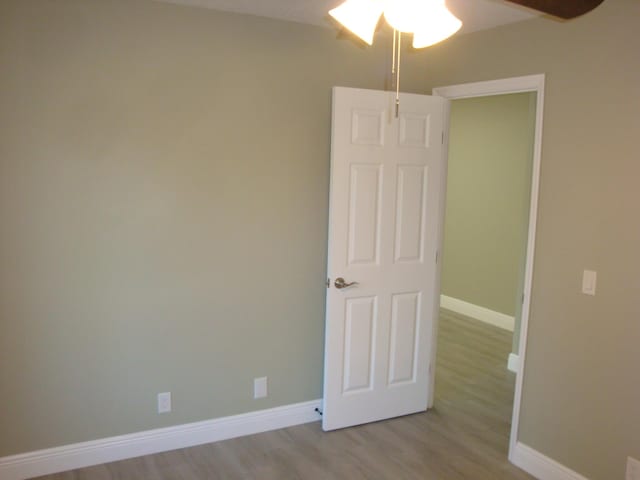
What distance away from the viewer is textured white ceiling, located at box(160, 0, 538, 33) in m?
2.59

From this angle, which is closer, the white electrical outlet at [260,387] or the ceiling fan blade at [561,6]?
the ceiling fan blade at [561,6]

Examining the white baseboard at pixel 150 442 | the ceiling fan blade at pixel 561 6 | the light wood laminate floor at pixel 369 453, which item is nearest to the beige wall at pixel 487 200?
the light wood laminate floor at pixel 369 453

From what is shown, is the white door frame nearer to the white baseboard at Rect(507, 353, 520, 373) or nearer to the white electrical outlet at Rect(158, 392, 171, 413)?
the white baseboard at Rect(507, 353, 520, 373)

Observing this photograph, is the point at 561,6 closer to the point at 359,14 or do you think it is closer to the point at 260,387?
the point at 359,14

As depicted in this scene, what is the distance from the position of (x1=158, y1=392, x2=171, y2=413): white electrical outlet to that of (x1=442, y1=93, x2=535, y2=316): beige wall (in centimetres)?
344

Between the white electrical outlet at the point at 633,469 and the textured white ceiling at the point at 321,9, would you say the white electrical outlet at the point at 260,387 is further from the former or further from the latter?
the textured white ceiling at the point at 321,9

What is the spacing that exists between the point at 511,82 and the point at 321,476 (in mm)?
2446

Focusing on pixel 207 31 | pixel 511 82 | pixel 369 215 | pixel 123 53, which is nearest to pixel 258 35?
pixel 207 31

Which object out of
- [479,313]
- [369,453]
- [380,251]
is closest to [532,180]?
[380,251]

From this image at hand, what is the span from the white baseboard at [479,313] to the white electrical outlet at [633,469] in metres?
Answer: 2.94

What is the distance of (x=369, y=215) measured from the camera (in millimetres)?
3152

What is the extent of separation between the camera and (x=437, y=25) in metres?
1.70

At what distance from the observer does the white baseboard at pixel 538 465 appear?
2.71m

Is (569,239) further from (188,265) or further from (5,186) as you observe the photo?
(5,186)
